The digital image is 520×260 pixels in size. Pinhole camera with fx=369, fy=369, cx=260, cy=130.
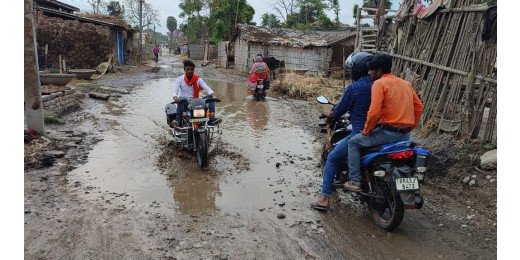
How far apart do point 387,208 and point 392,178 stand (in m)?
0.72

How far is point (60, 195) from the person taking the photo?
15.0ft

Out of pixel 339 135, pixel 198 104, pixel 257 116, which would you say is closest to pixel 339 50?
pixel 257 116

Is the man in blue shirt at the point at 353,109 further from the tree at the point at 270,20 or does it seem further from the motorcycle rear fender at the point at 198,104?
the tree at the point at 270,20

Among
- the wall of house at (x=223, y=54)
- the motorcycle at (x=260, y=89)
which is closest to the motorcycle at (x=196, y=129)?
the motorcycle at (x=260, y=89)

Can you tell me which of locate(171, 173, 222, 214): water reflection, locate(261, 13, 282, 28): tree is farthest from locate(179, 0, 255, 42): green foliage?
locate(171, 173, 222, 214): water reflection

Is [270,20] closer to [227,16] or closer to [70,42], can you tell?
[227,16]

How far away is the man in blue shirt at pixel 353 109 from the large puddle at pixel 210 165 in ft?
1.84

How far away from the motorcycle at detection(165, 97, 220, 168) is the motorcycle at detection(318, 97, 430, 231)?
8.71 ft

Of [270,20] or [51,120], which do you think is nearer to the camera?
[51,120]

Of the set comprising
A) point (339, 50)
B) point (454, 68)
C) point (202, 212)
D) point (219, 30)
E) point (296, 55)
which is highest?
point (219, 30)

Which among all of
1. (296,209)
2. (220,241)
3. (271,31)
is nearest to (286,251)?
(220,241)

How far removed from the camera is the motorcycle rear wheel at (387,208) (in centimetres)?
376

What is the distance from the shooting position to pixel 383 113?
3904 millimetres

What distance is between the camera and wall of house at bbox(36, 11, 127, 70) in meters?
19.8
